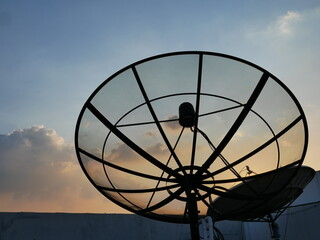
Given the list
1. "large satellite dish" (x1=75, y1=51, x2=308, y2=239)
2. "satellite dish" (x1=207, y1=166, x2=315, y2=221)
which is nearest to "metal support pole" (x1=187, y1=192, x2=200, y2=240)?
"large satellite dish" (x1=75, y1=51, x2=308, y2=239)

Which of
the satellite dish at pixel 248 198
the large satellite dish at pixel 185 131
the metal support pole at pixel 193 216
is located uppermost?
the large satellite dish at pixel 185 131

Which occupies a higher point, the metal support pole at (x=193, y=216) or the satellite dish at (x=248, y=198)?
the satellite dish at (x=248, y=198)

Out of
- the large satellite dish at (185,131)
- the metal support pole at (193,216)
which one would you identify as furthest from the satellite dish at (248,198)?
the metal support pole at (193,216)

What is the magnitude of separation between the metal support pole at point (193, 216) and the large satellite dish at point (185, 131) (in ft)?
0.11

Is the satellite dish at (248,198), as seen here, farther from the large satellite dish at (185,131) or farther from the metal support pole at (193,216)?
the metal support pole at (193,216)

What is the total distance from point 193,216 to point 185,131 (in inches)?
78.4

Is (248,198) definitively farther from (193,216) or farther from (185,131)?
(185,131)

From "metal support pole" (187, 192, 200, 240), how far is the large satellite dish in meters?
0.03

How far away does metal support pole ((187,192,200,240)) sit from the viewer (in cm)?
518

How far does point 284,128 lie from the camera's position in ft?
20.2

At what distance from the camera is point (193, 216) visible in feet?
17.7

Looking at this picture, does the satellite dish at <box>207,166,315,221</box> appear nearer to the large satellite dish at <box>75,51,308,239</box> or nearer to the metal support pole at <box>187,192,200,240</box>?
the large satellite dish at <box>75,51,308,239</box>

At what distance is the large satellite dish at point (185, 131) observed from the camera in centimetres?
584

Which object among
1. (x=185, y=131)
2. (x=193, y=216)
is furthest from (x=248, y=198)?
(x=185, y=131)
